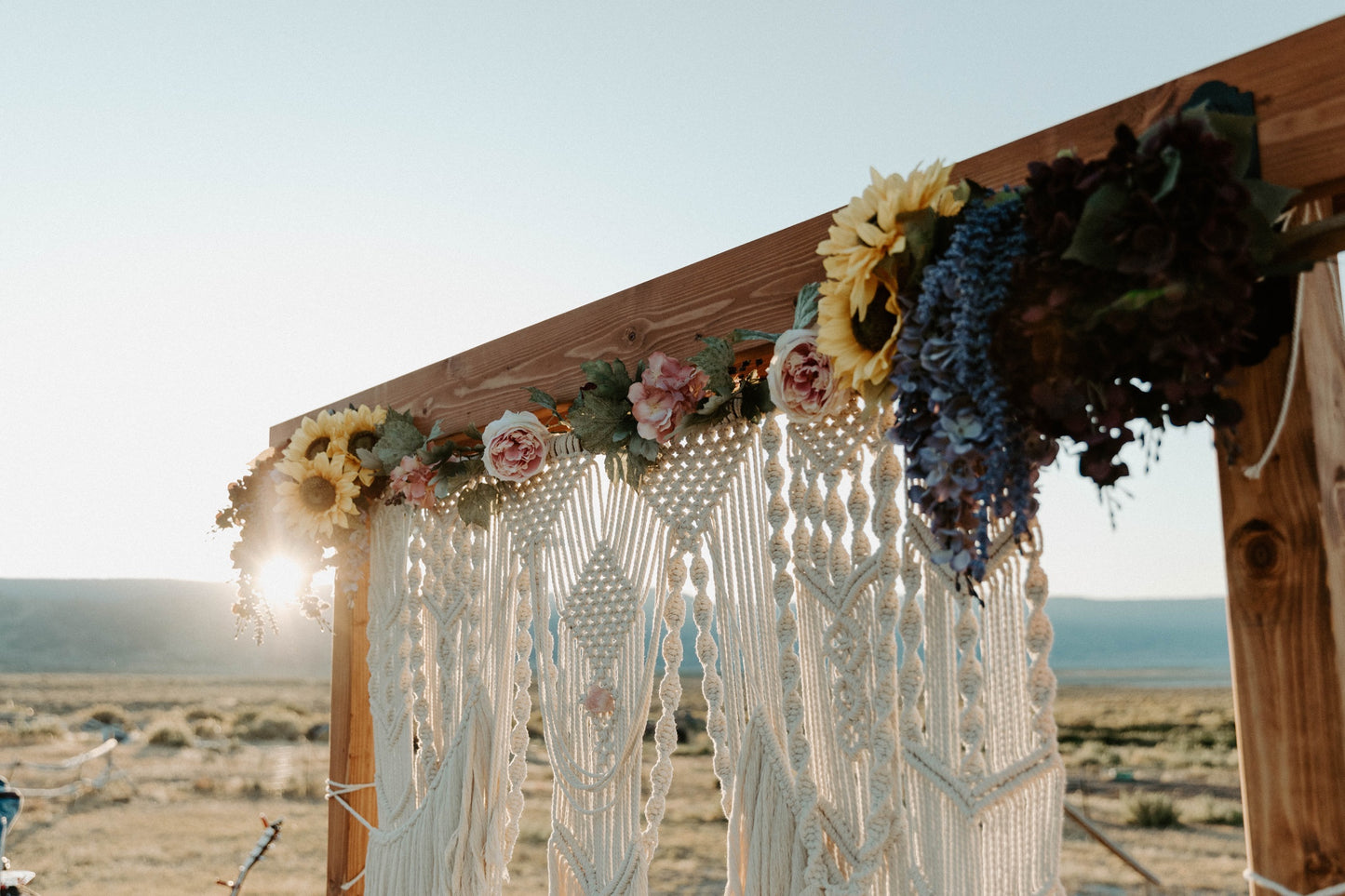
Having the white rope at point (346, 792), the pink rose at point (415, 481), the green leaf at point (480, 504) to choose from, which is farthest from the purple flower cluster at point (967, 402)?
the white rope at point (346, 792)

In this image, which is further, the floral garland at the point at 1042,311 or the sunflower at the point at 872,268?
the sunflower at the point at 872,268

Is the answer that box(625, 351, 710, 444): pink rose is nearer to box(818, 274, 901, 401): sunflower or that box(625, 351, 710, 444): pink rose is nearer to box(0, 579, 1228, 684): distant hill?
box(818, 274, 901, 401): sunflower

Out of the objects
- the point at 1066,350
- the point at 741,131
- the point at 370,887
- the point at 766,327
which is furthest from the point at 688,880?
the point at 1066,350

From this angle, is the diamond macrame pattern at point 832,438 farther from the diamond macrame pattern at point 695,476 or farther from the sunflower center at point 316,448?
the sunflower center at point 316,448

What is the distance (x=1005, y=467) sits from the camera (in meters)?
0.84

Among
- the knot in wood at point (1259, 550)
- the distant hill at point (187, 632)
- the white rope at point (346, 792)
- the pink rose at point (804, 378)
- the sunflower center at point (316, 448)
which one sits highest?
the sunflower center at point (316, 448)

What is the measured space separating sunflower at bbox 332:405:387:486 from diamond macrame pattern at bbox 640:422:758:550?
835 millimetres

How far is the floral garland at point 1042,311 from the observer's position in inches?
28.8

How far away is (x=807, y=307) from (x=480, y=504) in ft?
2.83

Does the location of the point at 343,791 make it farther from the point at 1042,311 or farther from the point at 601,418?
the point at 1042,311

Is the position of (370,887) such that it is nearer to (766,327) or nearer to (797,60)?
(766,327)

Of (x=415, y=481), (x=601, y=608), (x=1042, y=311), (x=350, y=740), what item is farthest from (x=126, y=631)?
(x=1042, y=311)

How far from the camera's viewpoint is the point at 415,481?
1.83 metres

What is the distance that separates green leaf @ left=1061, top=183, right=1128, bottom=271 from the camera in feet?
2.46
